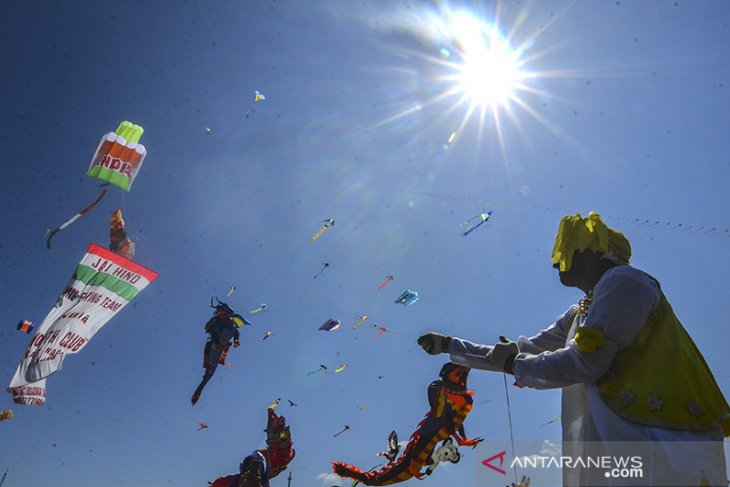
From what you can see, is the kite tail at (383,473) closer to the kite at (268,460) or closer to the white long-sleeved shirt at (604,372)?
the kite at (268,460)

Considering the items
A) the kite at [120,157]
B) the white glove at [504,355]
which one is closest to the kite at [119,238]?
the kite at [120,157]

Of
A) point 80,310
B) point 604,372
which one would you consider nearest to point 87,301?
point 80,310

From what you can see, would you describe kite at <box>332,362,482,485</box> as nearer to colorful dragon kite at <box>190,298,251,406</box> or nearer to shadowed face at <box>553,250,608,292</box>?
colorful dragon kite at <box>190,298,251,406</box>

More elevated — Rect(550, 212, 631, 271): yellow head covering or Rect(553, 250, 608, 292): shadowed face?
Rect(550, 212, 631, 271): yellow head covering

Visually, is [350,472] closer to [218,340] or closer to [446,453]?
[446,453]

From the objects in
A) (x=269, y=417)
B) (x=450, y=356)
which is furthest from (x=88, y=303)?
(x=450, y=356)

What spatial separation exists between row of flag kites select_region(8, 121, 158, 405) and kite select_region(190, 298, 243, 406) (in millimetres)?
A: 2066

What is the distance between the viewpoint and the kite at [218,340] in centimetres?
1101

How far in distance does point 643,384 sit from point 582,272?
755 millimetres

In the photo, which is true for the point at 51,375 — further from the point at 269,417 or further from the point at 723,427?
the point at 723,427

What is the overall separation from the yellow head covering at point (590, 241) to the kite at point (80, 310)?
31.9 ft

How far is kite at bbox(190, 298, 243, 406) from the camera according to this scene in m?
11.0

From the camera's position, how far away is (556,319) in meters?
2.89

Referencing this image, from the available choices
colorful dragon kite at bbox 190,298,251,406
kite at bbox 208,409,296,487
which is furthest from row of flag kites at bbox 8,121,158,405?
kite at bbox 208,409,296,487
